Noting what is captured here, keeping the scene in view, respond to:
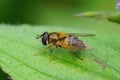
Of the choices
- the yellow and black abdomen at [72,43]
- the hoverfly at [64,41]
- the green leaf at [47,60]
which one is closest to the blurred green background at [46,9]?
the green leaf at [47,60]

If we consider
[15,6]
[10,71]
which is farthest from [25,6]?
[10,71]

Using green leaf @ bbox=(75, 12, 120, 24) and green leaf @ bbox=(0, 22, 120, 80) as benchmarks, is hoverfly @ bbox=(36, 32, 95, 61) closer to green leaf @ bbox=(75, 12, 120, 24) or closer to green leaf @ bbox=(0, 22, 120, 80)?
green leaf @ bbox=(0, 22, 120, 80)

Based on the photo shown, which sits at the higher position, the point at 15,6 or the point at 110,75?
the point at 15,6

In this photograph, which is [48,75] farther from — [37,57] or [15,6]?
[15,6]

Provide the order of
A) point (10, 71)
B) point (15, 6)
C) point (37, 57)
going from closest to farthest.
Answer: point (10, 71) → point (37, 57) → point (15, 6)

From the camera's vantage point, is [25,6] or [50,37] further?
[25,6]

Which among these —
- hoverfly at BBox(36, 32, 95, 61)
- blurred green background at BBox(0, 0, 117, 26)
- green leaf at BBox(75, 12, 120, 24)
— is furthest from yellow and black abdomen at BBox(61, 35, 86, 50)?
blurred green background at BBox(0, 0, 117, 26)
